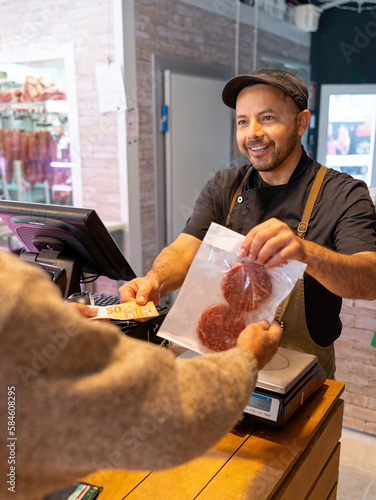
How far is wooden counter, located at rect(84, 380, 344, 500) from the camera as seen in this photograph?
1032 mm

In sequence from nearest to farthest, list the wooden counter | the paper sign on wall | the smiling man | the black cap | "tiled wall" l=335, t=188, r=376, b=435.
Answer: the wooden counter
the smiling man
the black cap
"tiled wall" l=335, t=188, r=376, b=435
the paper sign on wall

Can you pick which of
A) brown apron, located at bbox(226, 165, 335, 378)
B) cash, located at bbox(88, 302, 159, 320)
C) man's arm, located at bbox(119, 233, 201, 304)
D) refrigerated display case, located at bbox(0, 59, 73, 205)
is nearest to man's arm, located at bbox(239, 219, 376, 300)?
brown apron, located at bbox(226, 165, 335, 378)

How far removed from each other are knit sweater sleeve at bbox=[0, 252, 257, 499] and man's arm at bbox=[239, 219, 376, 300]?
57cm

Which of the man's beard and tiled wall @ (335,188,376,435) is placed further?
tiled wall @ (335,188,376,435)

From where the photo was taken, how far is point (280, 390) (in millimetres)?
1176

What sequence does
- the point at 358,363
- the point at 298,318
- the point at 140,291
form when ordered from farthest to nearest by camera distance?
the point at 358,363
the point at 298,318
the point at 140,291

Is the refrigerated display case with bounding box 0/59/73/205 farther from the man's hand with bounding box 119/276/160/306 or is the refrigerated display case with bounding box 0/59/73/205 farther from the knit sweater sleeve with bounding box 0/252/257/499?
the knit sweater sleeve with bounding box 0/252/257/499

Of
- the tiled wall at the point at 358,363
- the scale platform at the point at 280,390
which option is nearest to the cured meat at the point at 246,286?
the scale platform at the point at 280,390

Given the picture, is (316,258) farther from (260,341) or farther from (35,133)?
(35,133)

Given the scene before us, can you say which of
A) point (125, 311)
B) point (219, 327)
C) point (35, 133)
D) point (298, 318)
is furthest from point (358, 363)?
point (35, 133)

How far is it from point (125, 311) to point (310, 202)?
2.60 ft

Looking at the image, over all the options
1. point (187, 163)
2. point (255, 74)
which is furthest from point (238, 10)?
point (255, 74)

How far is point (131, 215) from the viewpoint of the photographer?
3.76 m

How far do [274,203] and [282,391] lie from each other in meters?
0.81
